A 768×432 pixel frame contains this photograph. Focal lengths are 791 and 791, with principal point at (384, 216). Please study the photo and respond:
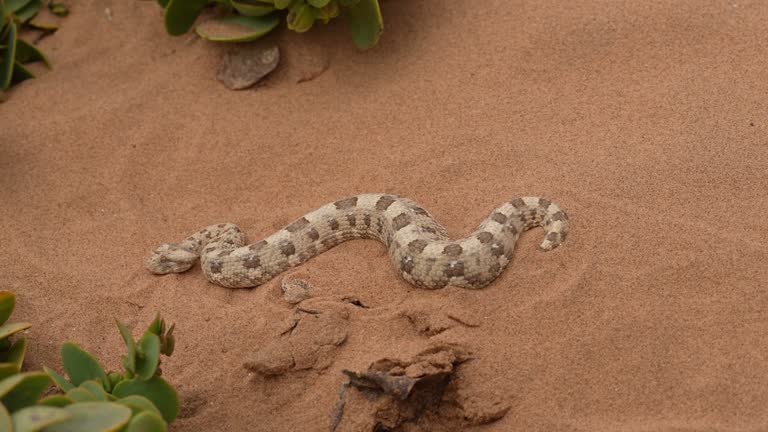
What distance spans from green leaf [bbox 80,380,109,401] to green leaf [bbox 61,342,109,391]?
217 millimetres

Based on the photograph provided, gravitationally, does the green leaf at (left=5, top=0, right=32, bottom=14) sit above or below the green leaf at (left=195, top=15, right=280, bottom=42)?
above

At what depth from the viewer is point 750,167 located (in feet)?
18.8

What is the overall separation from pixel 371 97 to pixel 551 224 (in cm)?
239

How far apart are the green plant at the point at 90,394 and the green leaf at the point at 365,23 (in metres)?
3.45

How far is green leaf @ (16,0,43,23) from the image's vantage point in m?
8.28

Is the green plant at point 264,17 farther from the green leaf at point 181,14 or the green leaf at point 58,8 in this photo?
the green leaf at point 58,8

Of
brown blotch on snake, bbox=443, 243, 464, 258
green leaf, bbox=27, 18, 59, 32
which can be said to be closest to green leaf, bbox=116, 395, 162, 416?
brown blotch on snake, bbox=443, 243, 464, 258

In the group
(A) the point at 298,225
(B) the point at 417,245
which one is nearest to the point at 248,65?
(A) the point at 298,225

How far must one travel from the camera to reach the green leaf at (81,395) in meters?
4.01

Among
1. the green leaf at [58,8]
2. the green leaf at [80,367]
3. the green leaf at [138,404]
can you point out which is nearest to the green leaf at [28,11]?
the green leaf at [58,8]

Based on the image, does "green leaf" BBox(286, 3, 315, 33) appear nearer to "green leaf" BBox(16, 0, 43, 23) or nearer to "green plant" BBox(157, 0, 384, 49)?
"green plant" BBox(157, 0, 384, 49)

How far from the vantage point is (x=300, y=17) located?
6820 millimetres

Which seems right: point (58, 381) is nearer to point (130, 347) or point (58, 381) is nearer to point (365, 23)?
point (130, 347)

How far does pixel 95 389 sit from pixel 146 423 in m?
0.54
